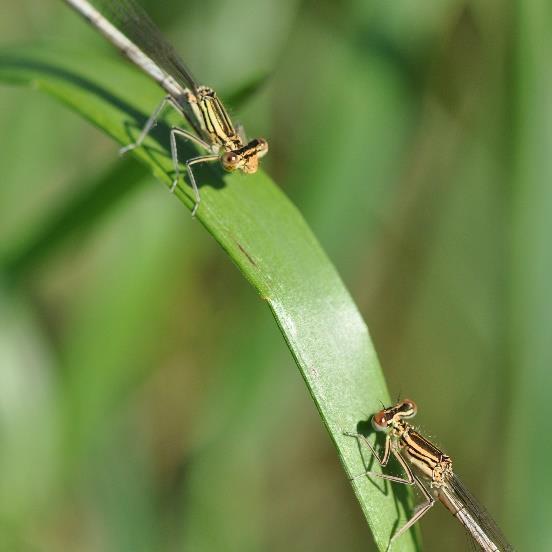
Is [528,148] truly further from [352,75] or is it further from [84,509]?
[84,509]

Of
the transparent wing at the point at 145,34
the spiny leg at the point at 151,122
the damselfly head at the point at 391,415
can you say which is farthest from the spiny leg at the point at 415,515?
the transparent wing at the point at 145,34

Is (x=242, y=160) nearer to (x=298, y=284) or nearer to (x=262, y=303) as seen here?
(x=298, y=284)

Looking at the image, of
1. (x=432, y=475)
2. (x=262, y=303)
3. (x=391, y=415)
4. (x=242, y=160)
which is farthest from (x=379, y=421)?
(x=262, y=303)

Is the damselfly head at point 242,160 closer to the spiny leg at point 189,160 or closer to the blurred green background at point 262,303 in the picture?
the spiny leg at point 189,160

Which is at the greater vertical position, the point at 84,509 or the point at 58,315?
the point at 58,315

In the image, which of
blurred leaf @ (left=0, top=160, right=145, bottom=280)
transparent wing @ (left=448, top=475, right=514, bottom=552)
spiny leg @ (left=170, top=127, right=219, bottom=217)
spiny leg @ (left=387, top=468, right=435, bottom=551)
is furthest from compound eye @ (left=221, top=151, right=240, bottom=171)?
transparent wing @ (left=448, top=475, right=514, bottom=552)

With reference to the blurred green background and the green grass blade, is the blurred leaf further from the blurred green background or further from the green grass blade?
the green grass blade

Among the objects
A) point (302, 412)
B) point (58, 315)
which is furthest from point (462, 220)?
point (58, 315)
